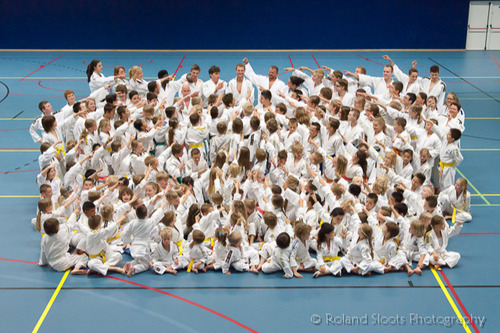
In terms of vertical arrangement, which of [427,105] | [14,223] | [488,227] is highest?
[427,105]

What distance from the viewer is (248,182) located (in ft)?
32.2

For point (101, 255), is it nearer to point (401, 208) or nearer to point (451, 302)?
point (401, 208)

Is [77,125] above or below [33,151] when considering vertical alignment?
above

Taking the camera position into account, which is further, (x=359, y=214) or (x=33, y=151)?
(x=33, y=151)

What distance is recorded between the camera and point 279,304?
25.7 feet

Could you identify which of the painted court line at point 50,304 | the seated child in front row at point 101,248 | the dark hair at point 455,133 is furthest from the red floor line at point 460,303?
the painted court line at point 50,304

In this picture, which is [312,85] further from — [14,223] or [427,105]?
[14,223]

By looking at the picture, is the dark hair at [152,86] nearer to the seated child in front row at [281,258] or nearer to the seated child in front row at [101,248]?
the seated child in front row at [101,248]
